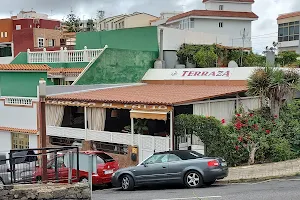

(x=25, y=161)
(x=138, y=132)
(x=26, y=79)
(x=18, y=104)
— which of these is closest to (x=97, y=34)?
(x=26, y=79)

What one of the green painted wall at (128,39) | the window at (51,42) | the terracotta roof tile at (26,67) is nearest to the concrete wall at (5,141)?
the terracotta roof tile at (26,67)

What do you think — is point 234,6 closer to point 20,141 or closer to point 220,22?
point 220,22

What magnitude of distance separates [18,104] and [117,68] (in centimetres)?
640

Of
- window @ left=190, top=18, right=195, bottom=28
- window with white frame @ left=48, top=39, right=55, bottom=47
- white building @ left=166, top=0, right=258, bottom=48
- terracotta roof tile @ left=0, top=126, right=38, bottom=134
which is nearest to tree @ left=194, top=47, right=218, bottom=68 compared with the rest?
terracotta roof tile @ left=0, top=126, right=38, bottom=134

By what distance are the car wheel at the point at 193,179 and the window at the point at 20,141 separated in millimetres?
12432

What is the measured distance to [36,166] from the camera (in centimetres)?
1156

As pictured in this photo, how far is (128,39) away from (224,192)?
62.6ft

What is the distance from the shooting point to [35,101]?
23.3 metres

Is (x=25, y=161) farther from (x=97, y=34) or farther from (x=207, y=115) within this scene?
(x=97, y=34)

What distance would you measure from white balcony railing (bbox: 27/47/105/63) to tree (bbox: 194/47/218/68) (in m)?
6.87

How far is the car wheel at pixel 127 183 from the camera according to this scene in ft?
49.4

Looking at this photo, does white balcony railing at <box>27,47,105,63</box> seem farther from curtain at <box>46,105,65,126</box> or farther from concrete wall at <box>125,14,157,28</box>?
concrete wall at <box>125,14,157,28</box>

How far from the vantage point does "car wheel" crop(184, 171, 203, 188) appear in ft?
45.8

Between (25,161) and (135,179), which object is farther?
(135,179)
